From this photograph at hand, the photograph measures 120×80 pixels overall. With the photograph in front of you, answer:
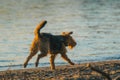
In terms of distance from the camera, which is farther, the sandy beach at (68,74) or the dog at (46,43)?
the dog at (46,43)

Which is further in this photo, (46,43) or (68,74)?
(46,43)

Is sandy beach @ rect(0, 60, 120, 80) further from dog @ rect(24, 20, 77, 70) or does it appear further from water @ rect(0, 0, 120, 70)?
water @ rect(0, 0, 120, 70)

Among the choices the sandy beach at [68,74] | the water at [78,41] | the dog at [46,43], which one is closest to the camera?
the sandy beach at [68,74]

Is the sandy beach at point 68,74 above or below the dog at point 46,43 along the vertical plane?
below

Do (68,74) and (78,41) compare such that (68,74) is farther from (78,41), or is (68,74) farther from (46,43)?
(78,41)

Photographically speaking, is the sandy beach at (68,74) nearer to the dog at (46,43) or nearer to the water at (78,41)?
the dog at (46,43)

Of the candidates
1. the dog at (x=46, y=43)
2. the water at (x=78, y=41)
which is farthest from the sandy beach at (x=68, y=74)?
the water at (x=78, y=41)

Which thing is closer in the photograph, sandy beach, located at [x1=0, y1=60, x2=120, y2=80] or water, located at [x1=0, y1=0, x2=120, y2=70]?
sandy beach, located at [x1=0, y1=60, x2=120, y2=80]

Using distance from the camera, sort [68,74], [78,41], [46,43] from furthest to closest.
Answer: [78,41] → [46,43] → [68,74]

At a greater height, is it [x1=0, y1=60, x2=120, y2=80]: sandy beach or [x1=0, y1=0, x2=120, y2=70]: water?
[x1=0, y1=0, x2=120, y2=70]: water

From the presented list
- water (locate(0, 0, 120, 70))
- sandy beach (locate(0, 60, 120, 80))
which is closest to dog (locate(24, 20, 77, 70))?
sandy beach (locate(0, 60, 120, 80))

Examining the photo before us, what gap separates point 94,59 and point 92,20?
17.3 metres

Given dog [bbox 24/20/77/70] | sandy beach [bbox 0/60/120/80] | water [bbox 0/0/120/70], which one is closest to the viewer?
sandy beach [bbox 0/60/120/80]

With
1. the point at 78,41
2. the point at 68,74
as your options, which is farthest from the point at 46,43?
the point at 78,41
